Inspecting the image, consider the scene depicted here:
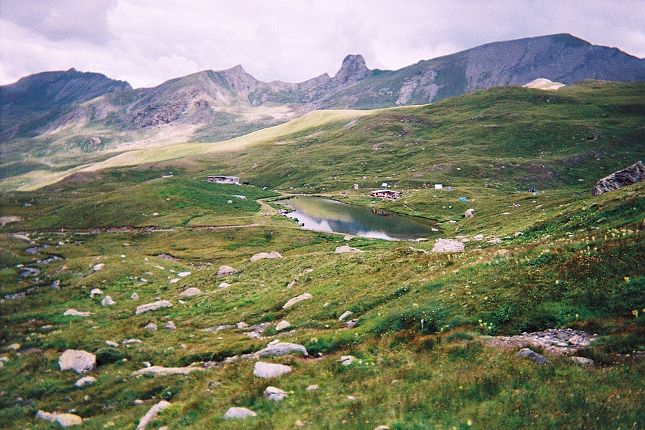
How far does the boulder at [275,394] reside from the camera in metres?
17.5

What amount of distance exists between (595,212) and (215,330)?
138 feet

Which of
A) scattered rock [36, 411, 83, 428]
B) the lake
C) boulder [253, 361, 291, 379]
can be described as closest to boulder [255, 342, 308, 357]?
boulder [253, 361, 291, 379]

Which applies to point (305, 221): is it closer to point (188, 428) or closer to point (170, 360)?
point (170, 360)

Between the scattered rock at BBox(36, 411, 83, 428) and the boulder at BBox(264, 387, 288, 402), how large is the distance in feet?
34.7

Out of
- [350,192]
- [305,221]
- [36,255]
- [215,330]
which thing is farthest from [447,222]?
[36,255]

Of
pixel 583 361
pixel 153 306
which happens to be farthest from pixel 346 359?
pixel 153 306

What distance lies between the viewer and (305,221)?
134 metres

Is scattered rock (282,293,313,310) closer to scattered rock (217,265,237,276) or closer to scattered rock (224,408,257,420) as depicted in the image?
scattered rock (224,408,257,420)

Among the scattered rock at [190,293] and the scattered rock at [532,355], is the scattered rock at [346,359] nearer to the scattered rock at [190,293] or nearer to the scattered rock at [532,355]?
A: the scattered rock at [532,355]

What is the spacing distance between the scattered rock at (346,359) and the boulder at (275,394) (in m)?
3.74

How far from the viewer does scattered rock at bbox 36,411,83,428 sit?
2038cm

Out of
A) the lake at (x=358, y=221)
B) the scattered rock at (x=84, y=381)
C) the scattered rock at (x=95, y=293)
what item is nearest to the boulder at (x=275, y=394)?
the scattered rock at (x=84, y=381)

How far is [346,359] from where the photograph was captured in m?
20.8

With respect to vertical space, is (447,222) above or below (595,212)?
below
